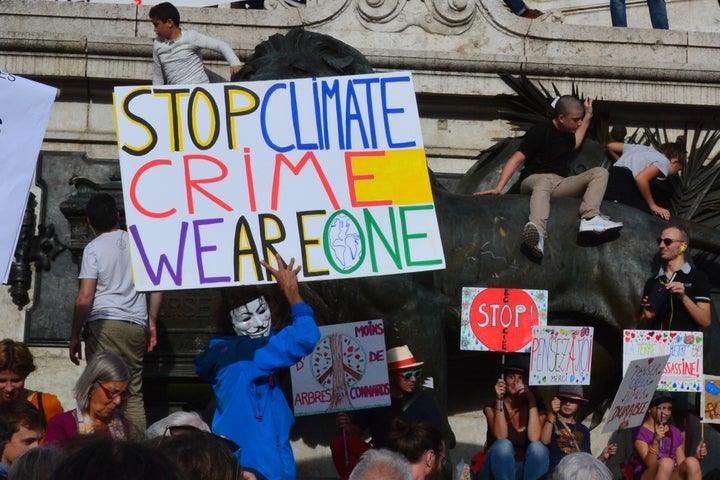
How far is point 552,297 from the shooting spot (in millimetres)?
10016

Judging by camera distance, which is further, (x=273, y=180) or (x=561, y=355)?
(x=561, y=355)

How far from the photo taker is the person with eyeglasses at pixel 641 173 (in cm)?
1064

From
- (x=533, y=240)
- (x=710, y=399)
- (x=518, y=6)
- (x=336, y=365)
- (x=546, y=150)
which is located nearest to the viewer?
(x=336, y=365)

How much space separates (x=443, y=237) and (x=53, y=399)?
2816 mm

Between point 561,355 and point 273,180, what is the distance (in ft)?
7.36

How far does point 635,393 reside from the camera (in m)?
9.14

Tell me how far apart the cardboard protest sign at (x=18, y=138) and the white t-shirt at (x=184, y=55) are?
2.36 meters

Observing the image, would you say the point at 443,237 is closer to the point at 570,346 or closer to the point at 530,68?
the point at 570,346

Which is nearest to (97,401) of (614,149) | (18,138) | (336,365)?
(18,138)

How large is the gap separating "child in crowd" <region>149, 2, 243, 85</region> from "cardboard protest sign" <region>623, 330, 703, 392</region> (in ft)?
10.1

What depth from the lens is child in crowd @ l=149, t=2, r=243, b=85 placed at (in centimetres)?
1045

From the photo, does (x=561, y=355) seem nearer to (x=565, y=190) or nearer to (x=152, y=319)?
(x=565, y=190)

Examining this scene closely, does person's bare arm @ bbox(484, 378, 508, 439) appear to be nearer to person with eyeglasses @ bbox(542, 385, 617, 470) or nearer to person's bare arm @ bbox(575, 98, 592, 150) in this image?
person with eyeglasses @ bbox(542, 385, 617, 470)

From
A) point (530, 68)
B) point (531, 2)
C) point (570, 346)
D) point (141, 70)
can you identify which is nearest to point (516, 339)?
point (570, 346)
